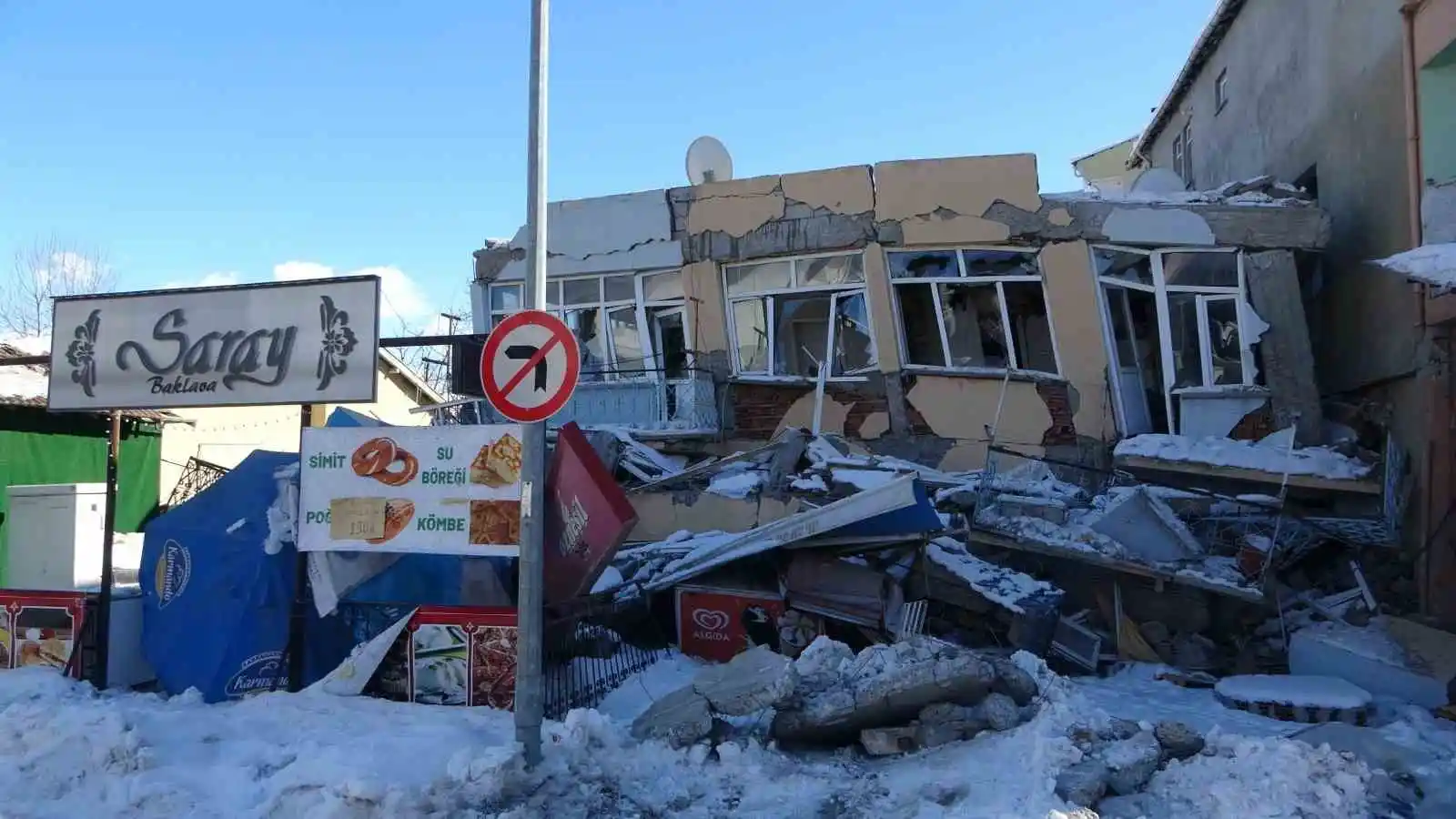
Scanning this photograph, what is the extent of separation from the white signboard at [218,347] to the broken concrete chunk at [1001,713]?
200 inches

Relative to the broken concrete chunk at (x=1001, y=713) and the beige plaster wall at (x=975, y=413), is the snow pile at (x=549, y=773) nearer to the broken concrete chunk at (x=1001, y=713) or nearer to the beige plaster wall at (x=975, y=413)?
the broken concrete chunk at (x=1001, y=713)

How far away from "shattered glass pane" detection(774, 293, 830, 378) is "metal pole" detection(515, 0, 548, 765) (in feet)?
25.0

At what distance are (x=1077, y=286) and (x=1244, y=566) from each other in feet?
13.7

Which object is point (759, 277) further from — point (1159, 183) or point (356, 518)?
point (356, 518)

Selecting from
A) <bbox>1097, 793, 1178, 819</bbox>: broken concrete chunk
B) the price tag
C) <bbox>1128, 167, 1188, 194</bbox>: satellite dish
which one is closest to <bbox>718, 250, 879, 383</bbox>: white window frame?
<bbox>1128, 167, 1188, 194</bbox>: satellite dish

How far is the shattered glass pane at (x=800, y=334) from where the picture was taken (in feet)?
45.5

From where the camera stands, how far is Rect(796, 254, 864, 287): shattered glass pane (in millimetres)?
13461

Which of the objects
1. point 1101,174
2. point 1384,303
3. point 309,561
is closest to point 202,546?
point 309,561

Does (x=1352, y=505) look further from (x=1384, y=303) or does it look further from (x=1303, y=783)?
(x=1303, y=783)

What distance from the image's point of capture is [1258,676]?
8.68m

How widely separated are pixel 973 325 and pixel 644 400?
184 inches

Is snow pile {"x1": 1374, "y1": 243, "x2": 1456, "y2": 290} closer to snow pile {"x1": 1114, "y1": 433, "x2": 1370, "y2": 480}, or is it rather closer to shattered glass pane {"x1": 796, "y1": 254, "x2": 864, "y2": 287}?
snow pile {"x1": 1114, "y1": 433, "x2": 1370, "y2": 480}

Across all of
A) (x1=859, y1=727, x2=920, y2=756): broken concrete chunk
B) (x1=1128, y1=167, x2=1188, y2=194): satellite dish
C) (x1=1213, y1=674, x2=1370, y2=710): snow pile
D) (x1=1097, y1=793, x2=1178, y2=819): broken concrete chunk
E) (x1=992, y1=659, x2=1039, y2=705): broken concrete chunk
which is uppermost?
(x1=1128, y1=167, x2=1188, y2=194): satellite dish

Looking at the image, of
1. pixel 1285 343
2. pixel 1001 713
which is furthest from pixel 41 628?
pixel 1285 343
